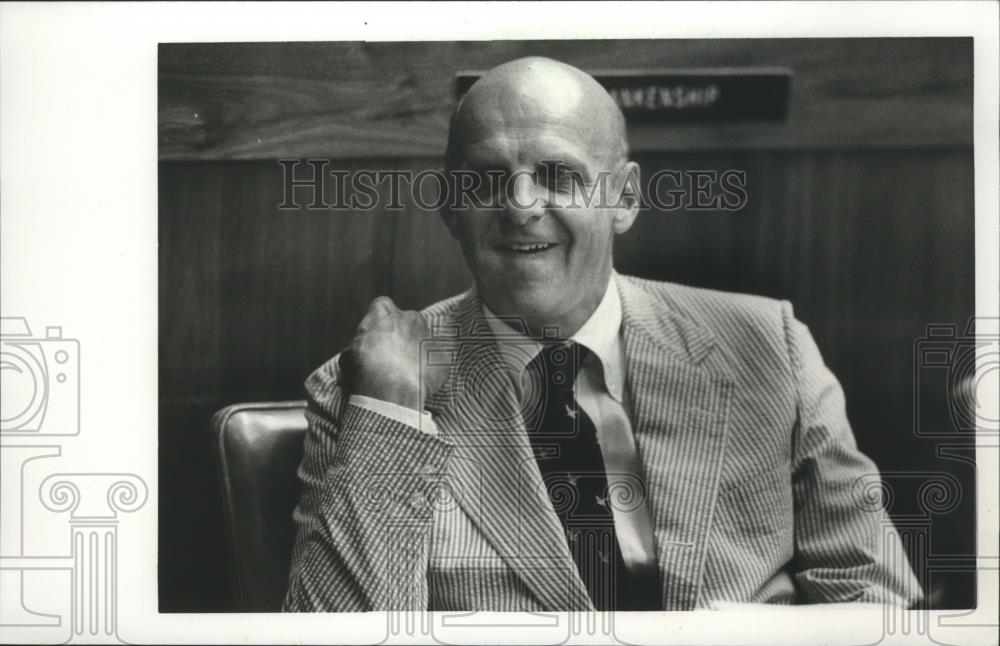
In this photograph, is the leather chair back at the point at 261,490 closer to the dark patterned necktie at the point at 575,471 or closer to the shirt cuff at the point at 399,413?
the shirt cuff at the point at 399,413

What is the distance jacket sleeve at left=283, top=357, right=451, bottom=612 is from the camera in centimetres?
246

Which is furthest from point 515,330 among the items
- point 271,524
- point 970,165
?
point 970,165

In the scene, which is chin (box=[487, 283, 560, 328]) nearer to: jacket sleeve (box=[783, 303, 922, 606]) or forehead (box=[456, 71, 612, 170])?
forehead (box=[456, 71, 612, 170])

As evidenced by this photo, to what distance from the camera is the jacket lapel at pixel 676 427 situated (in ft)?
8.18

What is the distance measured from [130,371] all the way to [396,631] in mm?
973

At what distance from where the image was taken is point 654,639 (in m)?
2.56

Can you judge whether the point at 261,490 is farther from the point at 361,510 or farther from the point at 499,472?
the point at 499,472

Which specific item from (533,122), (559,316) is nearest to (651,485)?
(559,316)

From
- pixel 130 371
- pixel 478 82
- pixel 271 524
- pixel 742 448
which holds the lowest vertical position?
pixel 271 524

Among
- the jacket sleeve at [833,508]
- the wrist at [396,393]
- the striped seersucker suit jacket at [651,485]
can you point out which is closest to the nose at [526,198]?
the striped seersucker suit jacket at [651,485]

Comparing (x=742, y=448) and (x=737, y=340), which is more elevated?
(x=737, y=340)

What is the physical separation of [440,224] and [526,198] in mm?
246

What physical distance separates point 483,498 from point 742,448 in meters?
0.66

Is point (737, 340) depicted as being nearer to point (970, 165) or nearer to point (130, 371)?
point (970, 165)
